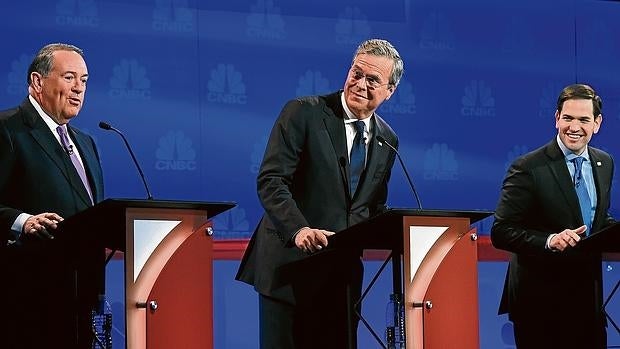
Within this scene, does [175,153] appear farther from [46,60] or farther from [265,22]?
[46,60]

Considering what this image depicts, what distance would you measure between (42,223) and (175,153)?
8.63 feet

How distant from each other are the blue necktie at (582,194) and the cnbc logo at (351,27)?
223cm

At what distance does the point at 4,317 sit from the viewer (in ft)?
12.8

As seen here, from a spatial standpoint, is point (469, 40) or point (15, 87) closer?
point (15, 87)

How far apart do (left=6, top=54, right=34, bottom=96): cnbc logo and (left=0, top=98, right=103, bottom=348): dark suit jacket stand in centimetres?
189

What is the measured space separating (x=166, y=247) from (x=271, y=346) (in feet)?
2.25

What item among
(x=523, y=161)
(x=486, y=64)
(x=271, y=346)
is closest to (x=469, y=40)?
(x=486, y=64)

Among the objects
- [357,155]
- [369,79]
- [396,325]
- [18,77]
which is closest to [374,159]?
[357,155]

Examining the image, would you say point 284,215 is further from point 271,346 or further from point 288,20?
point 288,20

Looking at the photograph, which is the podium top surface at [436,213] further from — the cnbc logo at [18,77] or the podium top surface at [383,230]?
the cnbc logo at [18,77]

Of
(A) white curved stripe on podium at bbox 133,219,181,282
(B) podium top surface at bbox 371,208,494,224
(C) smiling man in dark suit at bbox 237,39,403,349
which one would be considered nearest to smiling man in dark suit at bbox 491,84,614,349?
(B) podium top surface at bbox 371,208,494,224

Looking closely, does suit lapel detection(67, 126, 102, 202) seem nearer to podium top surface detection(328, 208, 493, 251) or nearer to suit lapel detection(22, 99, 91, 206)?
suit lapel detection(22, 99, 91, 206)

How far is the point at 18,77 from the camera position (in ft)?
19.4

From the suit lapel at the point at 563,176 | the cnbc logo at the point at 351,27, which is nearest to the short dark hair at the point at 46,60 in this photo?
the suit lapel at the point at 563,176
